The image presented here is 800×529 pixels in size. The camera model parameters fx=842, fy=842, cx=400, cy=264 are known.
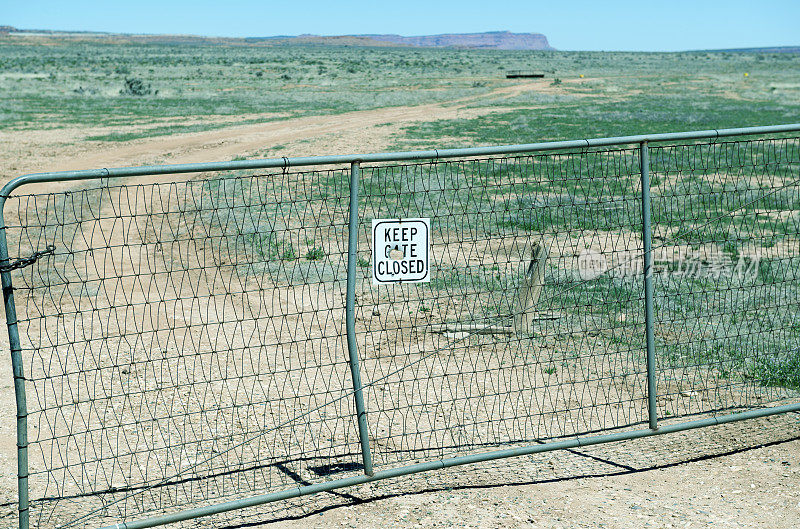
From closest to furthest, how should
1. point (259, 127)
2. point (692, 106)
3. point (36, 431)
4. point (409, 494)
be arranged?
1. point (409, 494)
2. point (36, 431)
3. point (259, 127)
4. point (692, 106)

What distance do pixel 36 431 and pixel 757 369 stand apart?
6543 millimetres

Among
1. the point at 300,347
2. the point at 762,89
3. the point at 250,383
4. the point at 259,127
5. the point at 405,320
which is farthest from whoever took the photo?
the point at 762,89

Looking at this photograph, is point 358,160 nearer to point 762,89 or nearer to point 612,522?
point 612,522

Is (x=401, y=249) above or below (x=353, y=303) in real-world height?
above

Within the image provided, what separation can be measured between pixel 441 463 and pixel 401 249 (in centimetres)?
152

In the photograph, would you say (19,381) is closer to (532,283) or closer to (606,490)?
(606,490)

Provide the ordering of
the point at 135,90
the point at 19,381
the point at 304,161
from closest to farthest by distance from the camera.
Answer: the point at 19,381
the point at 304,161
the point at 135,90

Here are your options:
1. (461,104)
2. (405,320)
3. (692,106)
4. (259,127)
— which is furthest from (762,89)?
(405,320)

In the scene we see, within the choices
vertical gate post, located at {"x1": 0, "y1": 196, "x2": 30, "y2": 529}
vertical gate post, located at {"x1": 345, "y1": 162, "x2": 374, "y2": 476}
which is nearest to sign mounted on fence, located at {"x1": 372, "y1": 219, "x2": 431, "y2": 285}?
vertical gate post, located at {"x1": 345, "y1": 162, "x2": 374, "y2": 476}

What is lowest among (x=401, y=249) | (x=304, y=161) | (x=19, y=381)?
(x=19, y=381)

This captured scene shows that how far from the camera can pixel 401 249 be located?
5840 mm

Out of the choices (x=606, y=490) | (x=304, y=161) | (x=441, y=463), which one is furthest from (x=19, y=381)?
(x=606, y=490)

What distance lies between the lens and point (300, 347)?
29.8 ft

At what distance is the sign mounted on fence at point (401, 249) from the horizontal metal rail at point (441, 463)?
51.8 inches
